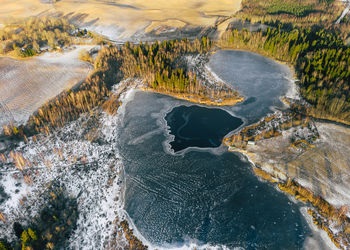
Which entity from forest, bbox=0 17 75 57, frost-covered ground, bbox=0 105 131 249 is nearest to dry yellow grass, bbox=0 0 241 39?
forest, bbox=0 17 75 57

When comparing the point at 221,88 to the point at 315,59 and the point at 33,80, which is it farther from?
the point at 33,80

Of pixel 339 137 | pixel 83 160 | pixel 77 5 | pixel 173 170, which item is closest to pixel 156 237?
pixel 173 170

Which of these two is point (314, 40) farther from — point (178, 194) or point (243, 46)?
point (178, 194)

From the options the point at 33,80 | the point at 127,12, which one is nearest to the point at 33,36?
the point at 33,80

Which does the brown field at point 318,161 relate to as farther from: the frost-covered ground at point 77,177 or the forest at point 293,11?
the forest at point 293,11

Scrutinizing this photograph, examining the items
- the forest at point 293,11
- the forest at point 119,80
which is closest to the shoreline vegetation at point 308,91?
the forest at point 293,11

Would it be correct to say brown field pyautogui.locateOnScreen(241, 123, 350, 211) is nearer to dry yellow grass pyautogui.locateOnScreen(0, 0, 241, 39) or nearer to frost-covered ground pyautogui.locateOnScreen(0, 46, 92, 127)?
frost-covered ground pyautogui.locateOnScreen(0, 46, 92, 127)
